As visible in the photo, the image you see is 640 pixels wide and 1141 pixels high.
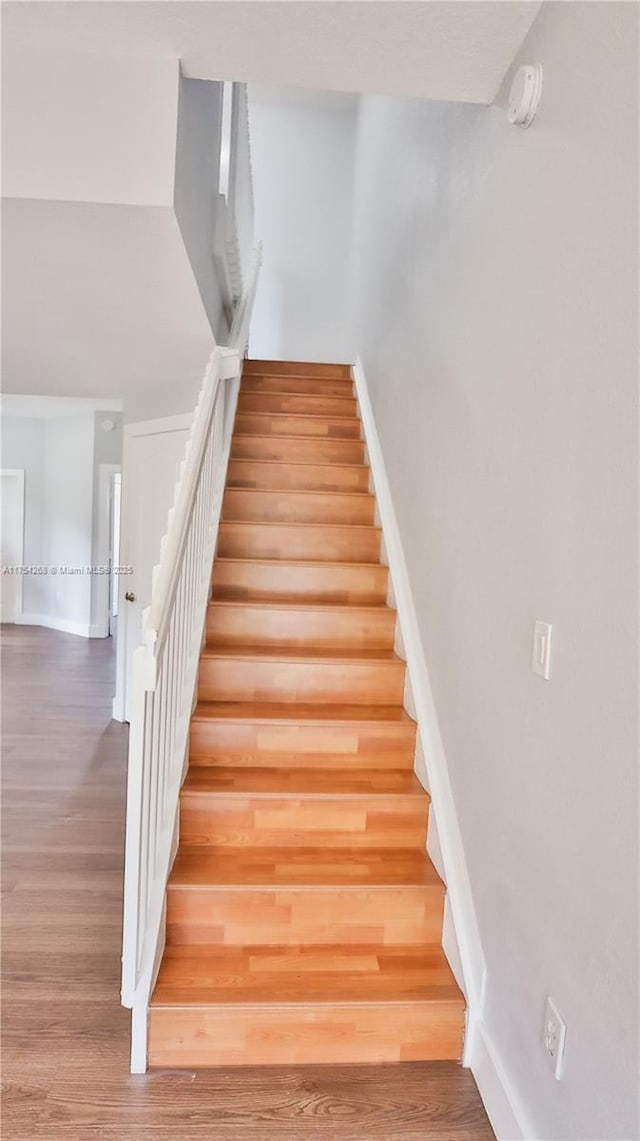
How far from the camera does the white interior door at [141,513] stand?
13.5 feet

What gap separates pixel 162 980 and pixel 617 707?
1.38m

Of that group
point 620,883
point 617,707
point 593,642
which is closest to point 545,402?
point 593,642

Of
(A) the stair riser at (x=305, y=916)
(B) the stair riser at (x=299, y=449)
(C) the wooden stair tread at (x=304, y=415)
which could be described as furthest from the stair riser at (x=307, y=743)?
(C) the wooden stair tread at (x=304, y=415)

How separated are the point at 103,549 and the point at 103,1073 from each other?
6.25 m

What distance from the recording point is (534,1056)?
145 centimetres

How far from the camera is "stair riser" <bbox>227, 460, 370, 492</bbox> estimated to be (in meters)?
3.65

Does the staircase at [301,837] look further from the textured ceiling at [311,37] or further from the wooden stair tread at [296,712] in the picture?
the textured ceiling at [311,37]

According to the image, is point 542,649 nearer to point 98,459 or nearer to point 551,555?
point 551,555

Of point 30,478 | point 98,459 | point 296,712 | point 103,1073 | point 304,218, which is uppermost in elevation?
point 304,218

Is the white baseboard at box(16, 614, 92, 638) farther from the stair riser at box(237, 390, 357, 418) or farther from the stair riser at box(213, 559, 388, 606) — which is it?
the stair riser at box(213, 559, 388, 606)

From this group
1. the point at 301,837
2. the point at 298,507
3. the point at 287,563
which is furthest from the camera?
the point at 298,507

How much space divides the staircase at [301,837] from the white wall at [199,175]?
1.08m

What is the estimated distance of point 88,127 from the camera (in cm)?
192

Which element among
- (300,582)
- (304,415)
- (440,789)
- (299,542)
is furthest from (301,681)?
(304,415)
